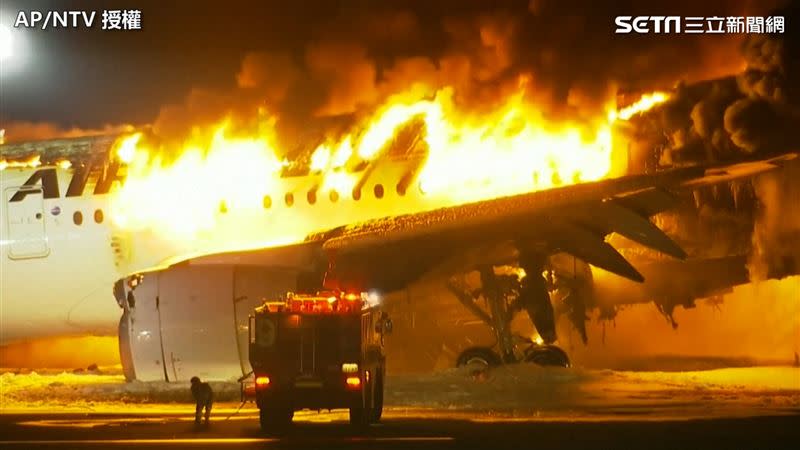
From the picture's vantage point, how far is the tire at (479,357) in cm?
1708

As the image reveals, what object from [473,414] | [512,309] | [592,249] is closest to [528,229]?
[592,249]

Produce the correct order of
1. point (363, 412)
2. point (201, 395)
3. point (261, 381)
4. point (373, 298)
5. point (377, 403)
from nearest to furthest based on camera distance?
point (261, 381) → point (363, 412) → point (201, 395) → point (377, 403) → point (373, 298)

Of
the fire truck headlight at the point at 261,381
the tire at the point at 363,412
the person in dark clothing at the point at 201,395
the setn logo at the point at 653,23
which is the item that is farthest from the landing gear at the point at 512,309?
the person in dark clothing at the point at 201,395

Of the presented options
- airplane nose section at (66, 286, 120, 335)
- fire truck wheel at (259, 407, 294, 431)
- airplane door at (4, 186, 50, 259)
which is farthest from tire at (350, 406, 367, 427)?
airplane door at (4, 186, 50, 259)

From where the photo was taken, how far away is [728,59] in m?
17.0

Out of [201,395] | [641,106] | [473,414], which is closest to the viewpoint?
[201,395]

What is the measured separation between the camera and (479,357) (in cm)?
1712

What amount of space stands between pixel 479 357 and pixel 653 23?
5.02 meters

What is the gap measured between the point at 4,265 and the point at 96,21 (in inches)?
186

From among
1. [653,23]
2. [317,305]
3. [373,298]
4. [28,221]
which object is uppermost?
[653,23]

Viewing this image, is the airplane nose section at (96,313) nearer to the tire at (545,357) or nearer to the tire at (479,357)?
the tire at (479,357)

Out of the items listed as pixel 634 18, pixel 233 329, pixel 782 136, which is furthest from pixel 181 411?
pixel 782 136

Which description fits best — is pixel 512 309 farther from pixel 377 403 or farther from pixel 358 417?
pixel 358 417

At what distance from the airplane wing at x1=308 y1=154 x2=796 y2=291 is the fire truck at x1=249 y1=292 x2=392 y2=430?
2.82 meters
